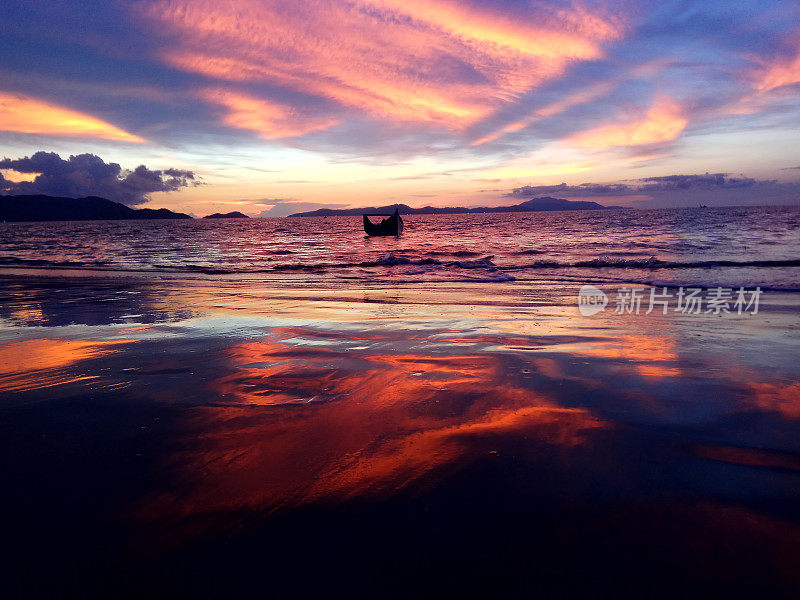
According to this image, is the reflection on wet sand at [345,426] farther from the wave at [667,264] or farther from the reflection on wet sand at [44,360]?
the wave at [667,264]

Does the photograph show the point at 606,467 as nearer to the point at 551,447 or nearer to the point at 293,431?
the point at 551,447

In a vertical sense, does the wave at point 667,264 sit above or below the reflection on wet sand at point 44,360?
below

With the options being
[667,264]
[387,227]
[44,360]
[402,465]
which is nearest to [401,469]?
[402,465]

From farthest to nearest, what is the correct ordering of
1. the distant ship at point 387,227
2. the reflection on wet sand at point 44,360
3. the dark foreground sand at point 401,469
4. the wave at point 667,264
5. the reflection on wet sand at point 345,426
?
1. the distant ship at point 387,227
2. the wave at point 667,264
3. the reflection on wet sand at point 44,360
4. the reflection on wet sand at point 345,426
5. the dark foreground sand at point 401,469

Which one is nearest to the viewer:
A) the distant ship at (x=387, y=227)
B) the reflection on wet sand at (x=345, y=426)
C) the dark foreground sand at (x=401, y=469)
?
the dark foreground sand at (x=401, y=469)

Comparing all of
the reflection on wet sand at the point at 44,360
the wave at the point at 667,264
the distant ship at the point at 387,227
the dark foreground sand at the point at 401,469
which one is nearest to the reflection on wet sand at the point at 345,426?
the dark foreground sand at the point at 401,469

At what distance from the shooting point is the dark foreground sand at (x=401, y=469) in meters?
1.88

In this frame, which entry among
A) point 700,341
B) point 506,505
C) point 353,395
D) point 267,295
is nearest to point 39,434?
point 353,395

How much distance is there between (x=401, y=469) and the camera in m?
2.68

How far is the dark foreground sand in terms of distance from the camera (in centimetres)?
188

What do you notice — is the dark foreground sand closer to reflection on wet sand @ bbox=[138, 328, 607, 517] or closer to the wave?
reflection on wet sand @ bbox=[138, 328, 607, 517]

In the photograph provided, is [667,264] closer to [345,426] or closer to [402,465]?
[345,426]

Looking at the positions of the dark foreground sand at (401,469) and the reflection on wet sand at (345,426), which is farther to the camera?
the reflection on wet sand at (345,426)

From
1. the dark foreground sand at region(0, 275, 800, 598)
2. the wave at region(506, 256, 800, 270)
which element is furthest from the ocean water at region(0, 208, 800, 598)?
the wave at region(506, 256, 800, 270)
